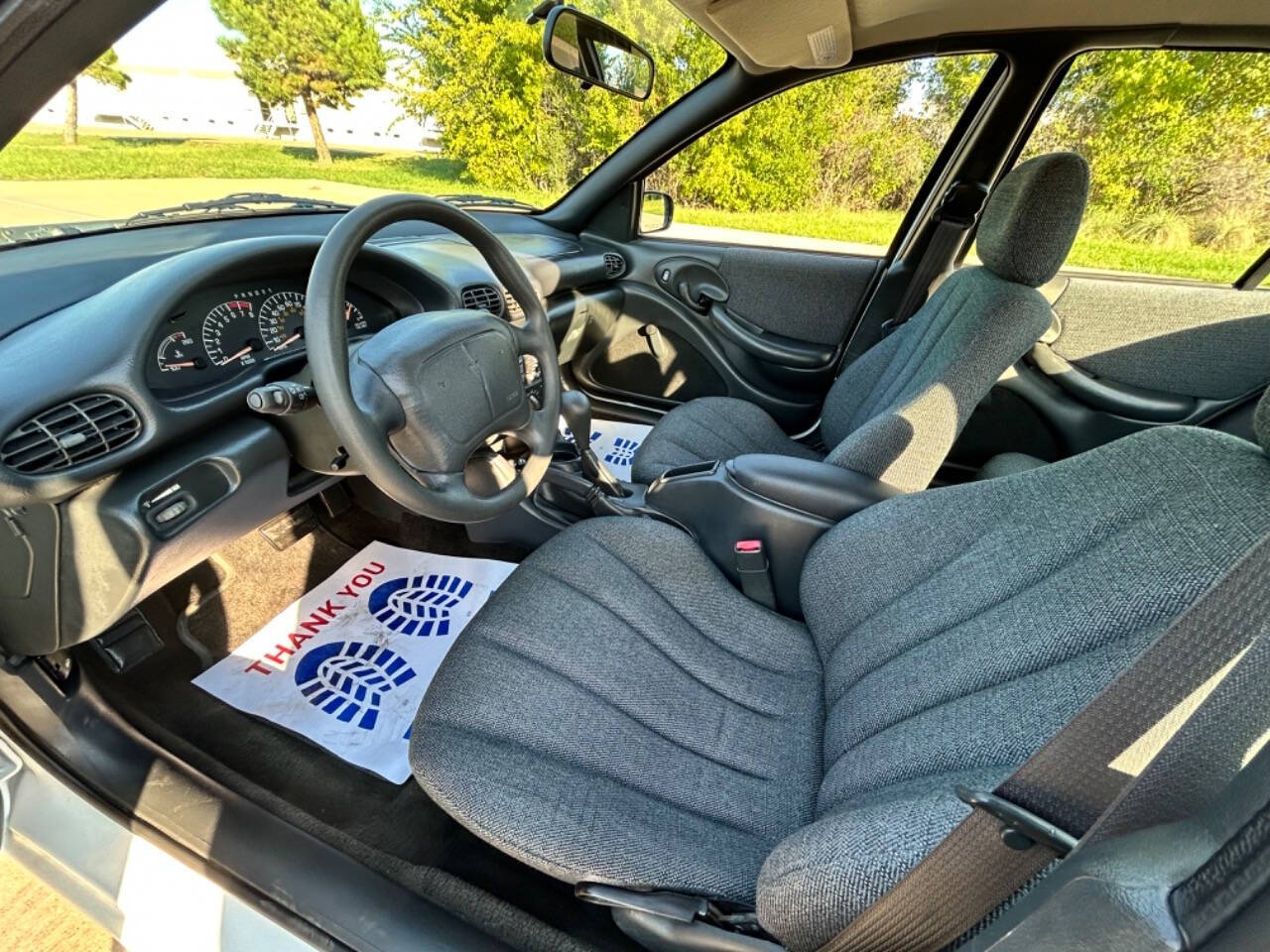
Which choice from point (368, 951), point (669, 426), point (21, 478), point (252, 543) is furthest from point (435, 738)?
point (669, 426)

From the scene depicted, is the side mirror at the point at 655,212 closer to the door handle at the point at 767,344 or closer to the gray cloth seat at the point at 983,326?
the door handle at the point at 767,344

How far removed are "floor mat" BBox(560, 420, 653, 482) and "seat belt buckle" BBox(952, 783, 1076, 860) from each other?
1836 mm

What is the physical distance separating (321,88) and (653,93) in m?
1.06

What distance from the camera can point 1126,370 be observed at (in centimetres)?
207

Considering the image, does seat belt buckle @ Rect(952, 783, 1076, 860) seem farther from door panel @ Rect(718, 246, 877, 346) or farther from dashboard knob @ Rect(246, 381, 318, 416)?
door panel @ Rect(718, 246, 877, 346)

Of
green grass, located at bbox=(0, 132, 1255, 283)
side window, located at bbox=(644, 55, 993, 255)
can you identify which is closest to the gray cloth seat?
green grass, located at bbox=(0, 132, 1255, 283)

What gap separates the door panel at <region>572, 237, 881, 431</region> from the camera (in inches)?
95.3

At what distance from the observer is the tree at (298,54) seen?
200 centimetres

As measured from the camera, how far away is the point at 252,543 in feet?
5.41

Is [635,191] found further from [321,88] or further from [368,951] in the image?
[368,951]

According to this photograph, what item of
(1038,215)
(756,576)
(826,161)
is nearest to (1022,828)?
(756,576)

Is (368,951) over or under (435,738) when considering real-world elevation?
under

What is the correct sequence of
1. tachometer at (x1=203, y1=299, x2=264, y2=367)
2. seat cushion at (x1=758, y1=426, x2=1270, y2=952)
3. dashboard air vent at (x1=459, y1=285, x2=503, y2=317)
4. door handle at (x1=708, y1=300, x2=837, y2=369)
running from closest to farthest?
seat cushion at (x1=758, y1=426, x2=1270, y2=952) < tachometer at (x1=203, y1=299, x2=264, y2=367) < dashboard air vent at (x1=459, y1=285, x2=503, y2=317) < door handle at (x1=708, y1=300, x2=837, y2=369)

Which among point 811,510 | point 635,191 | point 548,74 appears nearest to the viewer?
point 811,510
